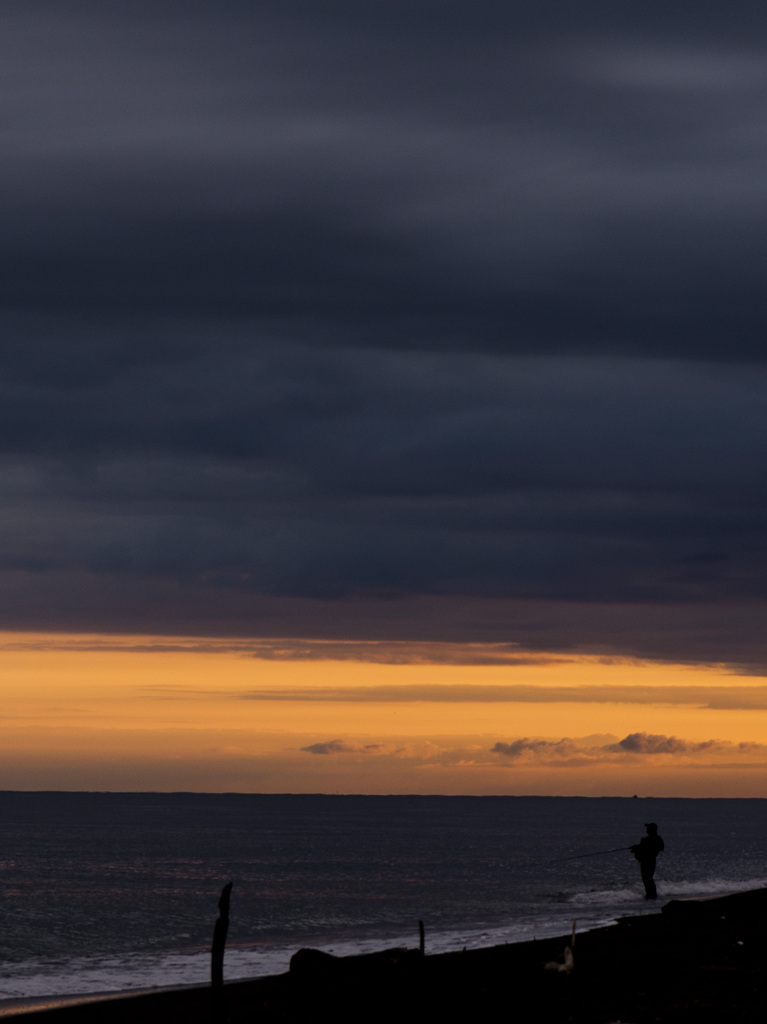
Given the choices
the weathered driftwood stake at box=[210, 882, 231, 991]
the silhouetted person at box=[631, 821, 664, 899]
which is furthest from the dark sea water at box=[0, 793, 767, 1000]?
the weathered driftwood stake at box=[210, 882, 231, 991]

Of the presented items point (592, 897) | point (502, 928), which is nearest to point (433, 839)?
point (592, 897)

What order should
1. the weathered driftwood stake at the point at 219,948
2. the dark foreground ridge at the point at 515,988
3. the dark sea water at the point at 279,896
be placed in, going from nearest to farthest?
the dark foreground ridge at the point at 515,988 < the weathered driftwood stake at the point at 219,948 < the dark sea water at the point at 279,896

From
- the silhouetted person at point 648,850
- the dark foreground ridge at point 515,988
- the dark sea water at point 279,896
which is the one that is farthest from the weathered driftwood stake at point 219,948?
the silhouetted person at point 648,850

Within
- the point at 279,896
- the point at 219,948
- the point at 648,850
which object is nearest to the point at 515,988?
the point at 219,948

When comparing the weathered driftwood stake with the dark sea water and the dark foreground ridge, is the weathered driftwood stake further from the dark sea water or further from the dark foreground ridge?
the dark sea water

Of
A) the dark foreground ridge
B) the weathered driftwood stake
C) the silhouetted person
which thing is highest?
the silhouetted person

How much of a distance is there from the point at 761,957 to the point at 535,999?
5358mm

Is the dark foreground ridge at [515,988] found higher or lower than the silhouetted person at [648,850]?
lower

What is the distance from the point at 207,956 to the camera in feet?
133

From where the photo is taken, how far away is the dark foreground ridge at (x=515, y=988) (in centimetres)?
2177

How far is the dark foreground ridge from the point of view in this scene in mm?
21766

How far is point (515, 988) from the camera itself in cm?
2386

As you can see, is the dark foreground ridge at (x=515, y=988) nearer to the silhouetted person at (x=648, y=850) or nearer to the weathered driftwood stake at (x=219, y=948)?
the weathered driftwood stake at (x=219, y=948)

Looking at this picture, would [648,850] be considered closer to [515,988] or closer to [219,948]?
[515,988]
